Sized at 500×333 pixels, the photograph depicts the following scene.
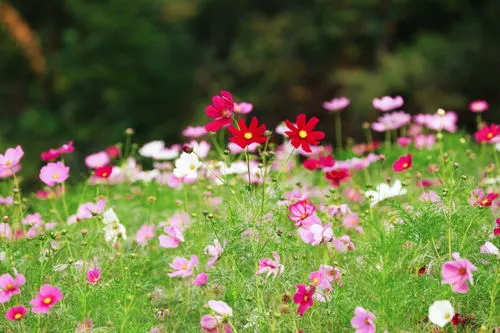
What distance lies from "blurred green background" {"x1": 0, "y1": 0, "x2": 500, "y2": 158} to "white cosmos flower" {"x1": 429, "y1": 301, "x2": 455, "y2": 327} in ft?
26.9

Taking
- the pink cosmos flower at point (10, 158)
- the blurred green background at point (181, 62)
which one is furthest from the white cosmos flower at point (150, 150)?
the blurred green background at point (181, 62)

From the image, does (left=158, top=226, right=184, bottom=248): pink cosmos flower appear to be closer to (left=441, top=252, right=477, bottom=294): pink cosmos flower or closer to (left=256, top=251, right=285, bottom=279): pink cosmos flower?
(left=256, top=251, right=285, bottom=279): pink cosmos flower

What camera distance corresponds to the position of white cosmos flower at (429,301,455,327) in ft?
5.99

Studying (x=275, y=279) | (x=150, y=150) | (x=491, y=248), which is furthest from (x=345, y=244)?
(x=150, y=150)

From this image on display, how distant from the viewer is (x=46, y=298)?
1.96 meters

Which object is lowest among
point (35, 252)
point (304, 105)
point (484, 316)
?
point (304, 105)

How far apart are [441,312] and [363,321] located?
0.19 meters

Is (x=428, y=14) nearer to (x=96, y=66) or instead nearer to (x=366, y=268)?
(x=96, y=66)

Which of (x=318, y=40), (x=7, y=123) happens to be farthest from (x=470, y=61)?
(x=7, y=123)

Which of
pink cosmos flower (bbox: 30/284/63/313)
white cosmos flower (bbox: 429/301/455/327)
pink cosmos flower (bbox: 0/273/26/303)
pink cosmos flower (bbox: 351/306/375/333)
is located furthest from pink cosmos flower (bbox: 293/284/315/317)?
pink cosmos flower (bbox: 0/273/26/303)

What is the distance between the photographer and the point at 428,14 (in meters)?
11.3

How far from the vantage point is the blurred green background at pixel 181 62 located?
10.9m

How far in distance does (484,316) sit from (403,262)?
0.31 m

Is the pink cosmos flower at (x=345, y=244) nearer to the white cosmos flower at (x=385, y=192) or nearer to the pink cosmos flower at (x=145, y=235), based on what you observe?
the white cosmos flower at (x=385, y=192)
